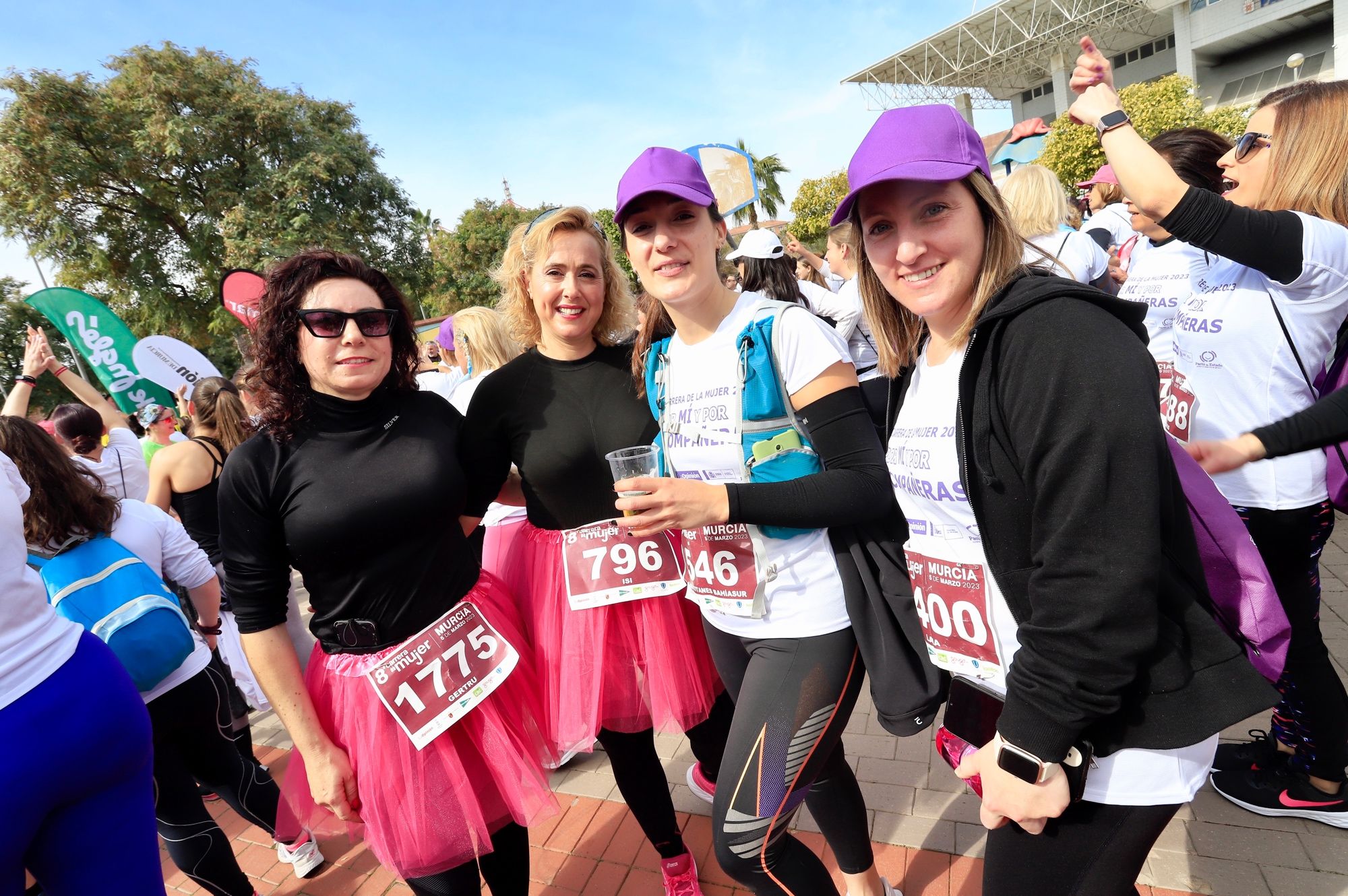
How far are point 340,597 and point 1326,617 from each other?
171 inches

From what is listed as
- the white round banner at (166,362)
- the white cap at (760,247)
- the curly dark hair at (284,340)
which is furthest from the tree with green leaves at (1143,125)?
the curly dark hair at (284,340)

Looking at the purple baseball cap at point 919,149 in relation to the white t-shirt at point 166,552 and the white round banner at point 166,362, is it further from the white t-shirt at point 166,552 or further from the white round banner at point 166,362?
the white round banner at point 166,362

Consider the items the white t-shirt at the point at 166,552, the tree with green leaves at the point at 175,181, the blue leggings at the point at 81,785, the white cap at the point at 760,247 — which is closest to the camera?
the blue leggings at the point at 81,785

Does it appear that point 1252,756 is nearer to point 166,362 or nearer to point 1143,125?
point 166,362

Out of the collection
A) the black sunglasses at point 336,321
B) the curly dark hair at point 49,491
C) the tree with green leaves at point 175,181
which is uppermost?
the tree with green leaves at point 175,181

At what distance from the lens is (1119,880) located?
1.20 meters

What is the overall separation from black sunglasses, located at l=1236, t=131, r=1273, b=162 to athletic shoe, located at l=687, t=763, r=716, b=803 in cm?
285

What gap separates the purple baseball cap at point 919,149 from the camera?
125cm

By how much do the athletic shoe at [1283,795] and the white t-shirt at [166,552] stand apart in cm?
372

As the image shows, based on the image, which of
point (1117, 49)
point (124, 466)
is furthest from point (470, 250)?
point (1117, 49)

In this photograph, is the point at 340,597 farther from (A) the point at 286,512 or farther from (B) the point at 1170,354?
(B) the point at 1170,354

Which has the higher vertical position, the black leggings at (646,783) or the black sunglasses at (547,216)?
the black sunglasses at (547,216)

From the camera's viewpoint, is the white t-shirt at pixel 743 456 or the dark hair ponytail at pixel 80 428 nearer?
the white t-shirt at pixel 743 456

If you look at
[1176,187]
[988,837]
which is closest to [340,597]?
[988,837]
